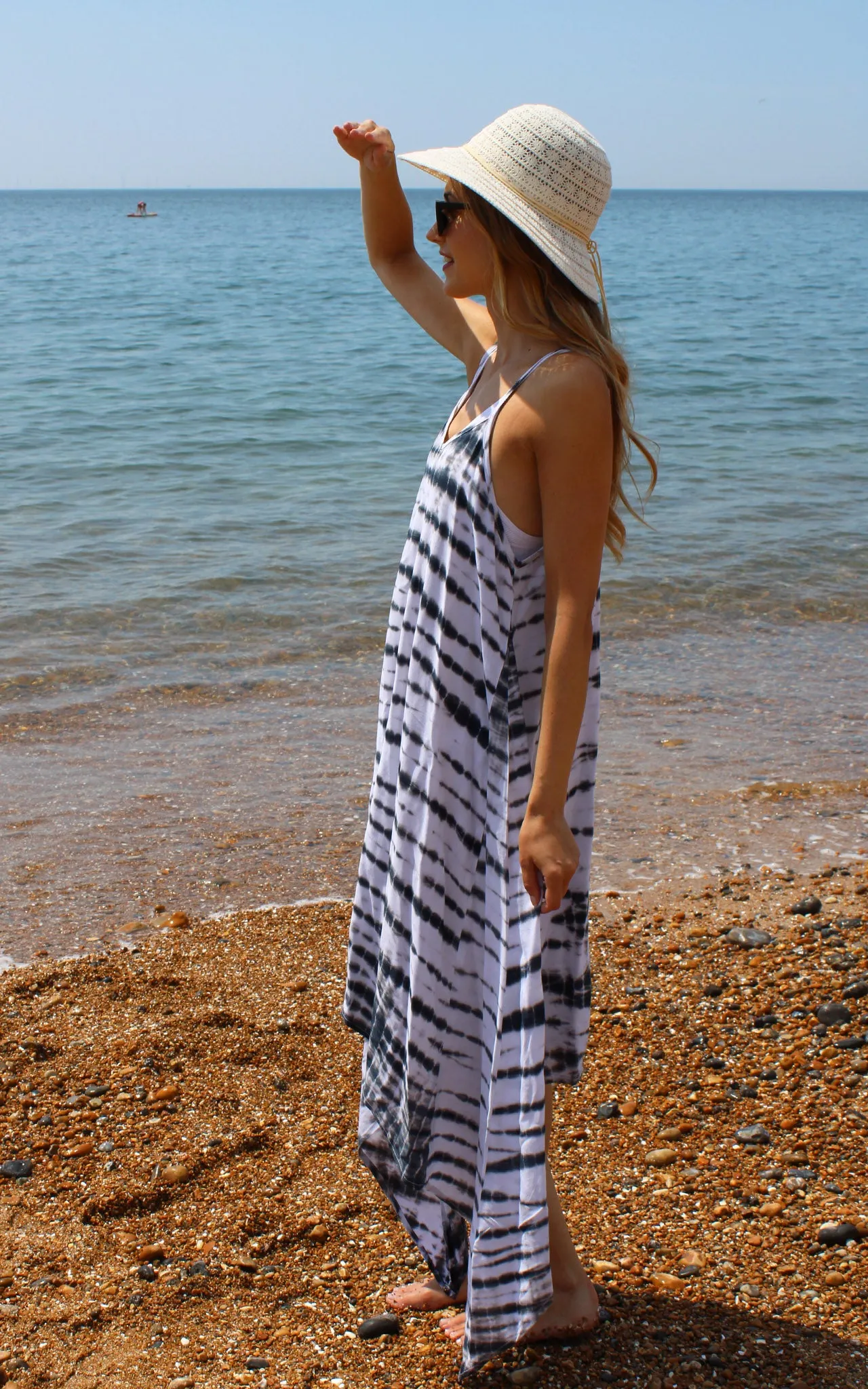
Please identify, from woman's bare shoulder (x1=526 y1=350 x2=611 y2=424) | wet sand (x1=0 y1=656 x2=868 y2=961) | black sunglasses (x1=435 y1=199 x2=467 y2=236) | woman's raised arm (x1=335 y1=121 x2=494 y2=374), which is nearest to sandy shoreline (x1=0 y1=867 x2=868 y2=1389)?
wet sand (x1=0 y1=656 x2=868 y2=961)

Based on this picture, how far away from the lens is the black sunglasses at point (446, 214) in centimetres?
212

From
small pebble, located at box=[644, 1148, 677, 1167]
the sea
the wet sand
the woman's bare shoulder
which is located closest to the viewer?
the woman's bare shoulder

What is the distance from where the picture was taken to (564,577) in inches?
78.7

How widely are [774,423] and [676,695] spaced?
10828 mm

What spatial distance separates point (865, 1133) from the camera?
3041 millimetres

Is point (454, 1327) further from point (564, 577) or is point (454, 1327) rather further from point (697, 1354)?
point (564, 577)

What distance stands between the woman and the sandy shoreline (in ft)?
1.40

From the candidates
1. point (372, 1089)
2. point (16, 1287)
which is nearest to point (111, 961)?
point (16, 1287)

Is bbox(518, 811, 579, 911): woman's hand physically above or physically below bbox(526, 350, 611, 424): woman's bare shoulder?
below

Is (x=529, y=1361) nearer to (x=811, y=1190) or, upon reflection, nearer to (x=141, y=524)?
(x=811, y=1190)

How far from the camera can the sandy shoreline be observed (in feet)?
8.10

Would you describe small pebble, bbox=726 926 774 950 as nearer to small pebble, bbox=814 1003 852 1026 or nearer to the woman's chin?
small pebble, bbox=814 1003 852 1026

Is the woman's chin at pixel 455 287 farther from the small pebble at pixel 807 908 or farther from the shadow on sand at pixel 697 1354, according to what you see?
the small pebble at pixel 807 908

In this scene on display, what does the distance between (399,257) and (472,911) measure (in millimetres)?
1467
